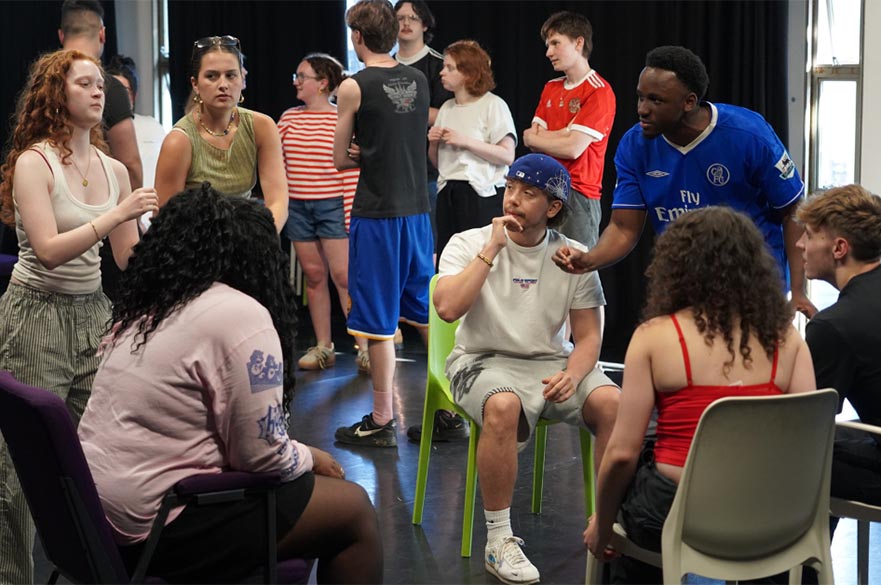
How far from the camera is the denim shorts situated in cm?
569

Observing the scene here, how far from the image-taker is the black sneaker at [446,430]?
426cm

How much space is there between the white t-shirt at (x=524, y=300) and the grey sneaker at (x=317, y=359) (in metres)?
2.47

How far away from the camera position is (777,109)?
18.1ft

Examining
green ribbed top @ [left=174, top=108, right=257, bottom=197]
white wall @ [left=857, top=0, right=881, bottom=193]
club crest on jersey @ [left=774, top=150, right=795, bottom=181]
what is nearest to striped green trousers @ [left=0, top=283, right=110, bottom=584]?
green ribbed top @ [left=174, top=108, right=257, bottom=197]

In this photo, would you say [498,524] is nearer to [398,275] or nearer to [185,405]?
[185,405]

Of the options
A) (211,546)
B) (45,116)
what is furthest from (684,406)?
(45,116)

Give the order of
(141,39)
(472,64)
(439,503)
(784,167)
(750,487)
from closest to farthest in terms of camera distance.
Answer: (750,487) → (784,167) → (439,503) → (472,64) → (141,39)

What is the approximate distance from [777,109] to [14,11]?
4.83 meters

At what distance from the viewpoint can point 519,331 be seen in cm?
314

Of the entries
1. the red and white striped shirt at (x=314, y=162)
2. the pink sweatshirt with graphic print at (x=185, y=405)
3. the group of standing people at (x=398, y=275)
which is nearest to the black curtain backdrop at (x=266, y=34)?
the red and white striped shirt at (x=314, y=162)

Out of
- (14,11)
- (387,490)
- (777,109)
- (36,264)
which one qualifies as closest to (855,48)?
(777,109)

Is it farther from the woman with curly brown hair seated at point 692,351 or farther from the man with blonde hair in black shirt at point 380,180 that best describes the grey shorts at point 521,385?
the man with blonde hair in black shirt at point 380,180

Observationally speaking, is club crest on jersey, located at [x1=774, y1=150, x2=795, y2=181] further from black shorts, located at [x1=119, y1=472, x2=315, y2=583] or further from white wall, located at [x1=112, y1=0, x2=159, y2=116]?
white wall, located at [x1=112, y1=0, x2=159, y2=116]

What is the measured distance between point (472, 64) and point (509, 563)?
8.45ft
